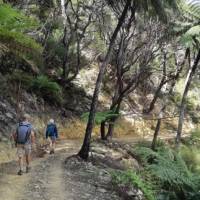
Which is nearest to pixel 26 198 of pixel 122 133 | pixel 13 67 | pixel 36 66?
pixel 13 67

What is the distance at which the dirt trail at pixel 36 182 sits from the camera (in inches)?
381

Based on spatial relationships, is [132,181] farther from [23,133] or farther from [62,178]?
[23,133]

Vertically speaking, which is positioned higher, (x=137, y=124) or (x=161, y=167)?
(x=137, y=124)

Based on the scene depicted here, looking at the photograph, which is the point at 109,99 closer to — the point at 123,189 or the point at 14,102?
the point at 14,102

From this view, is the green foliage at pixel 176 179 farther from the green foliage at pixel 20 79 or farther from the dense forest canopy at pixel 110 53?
the green foliage at pixel 20 79

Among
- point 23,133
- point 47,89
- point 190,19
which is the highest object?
point 190,19

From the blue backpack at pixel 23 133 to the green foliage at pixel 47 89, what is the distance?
10678 mm

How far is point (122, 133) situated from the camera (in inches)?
1081

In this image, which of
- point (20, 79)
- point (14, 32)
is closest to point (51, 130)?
point (20, 79)

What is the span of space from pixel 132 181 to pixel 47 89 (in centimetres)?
1299

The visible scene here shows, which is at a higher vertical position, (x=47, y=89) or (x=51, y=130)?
(x=47, y=89)

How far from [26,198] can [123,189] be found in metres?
3.00

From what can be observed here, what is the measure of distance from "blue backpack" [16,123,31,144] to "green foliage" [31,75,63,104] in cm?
1068

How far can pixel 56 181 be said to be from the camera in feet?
37.1
